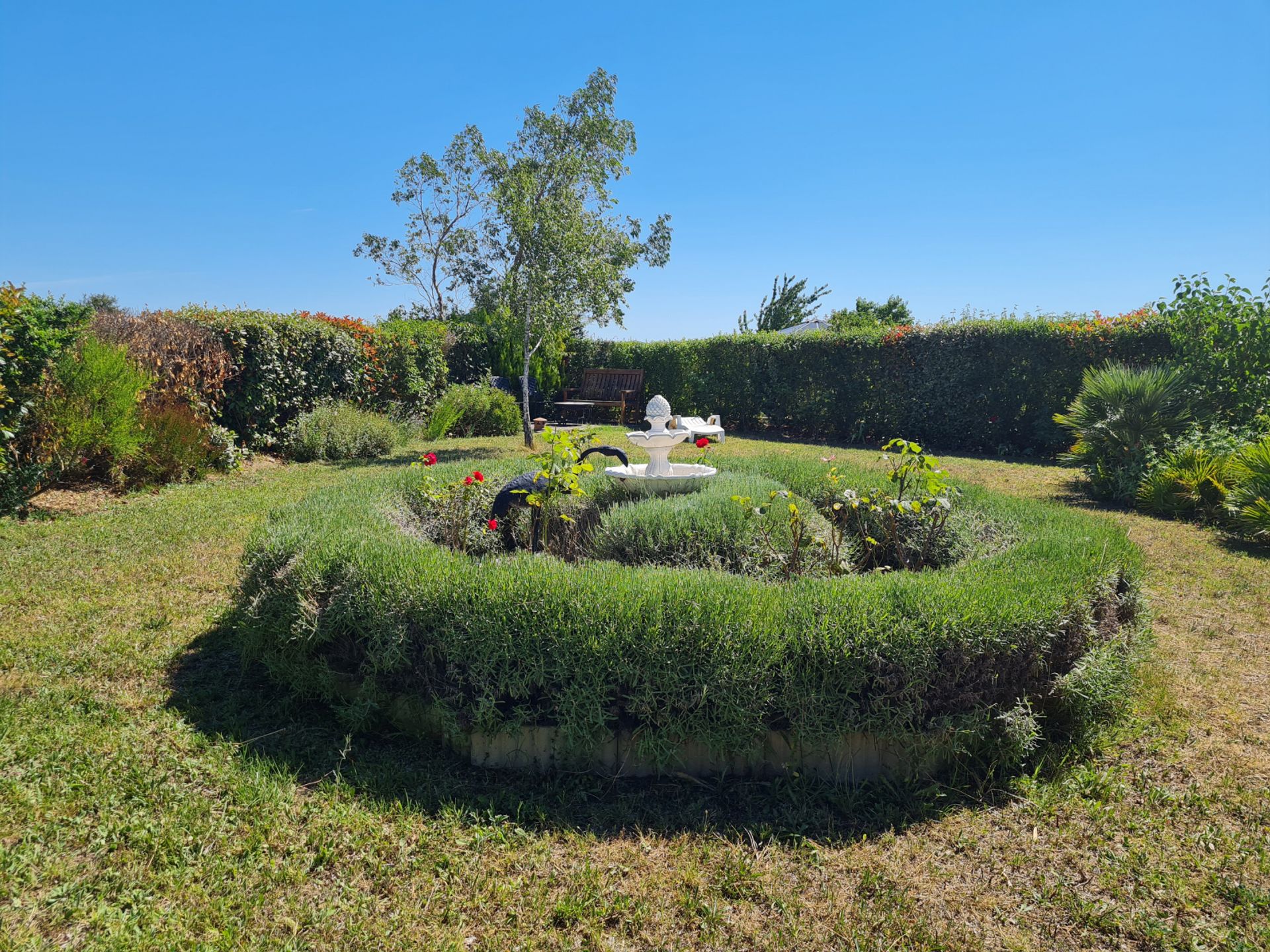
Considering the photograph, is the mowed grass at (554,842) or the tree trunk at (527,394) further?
the tree trunk at (527,394)

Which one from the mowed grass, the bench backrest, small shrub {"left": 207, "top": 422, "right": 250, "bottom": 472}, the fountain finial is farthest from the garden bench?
the mowed grass

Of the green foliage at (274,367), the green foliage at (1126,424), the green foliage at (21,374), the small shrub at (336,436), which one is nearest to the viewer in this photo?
the green foliage at (21,374)

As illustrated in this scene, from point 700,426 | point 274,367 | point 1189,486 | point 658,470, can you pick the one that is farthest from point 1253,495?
point 274,367

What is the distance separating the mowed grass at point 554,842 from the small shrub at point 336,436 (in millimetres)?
7274

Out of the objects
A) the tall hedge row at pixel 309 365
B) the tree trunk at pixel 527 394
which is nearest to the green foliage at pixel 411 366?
the tall hedge row at pixel 309 365

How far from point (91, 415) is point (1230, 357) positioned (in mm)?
12352

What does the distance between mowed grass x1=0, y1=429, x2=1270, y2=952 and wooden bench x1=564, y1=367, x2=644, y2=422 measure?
13.2 m

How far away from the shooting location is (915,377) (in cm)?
1275

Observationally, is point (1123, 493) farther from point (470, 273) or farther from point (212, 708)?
point (470, 273)

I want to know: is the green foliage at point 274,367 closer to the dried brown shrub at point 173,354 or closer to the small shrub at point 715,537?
the dried brown shrub at point 173,354

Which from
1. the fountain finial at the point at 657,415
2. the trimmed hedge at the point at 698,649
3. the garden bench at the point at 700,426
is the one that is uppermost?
the fountain finial at the point at 657,415

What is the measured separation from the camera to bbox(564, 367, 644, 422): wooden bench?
1648 centimetres

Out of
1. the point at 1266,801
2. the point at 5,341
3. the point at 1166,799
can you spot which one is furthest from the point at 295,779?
the point at 5,341

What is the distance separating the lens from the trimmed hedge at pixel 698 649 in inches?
102
